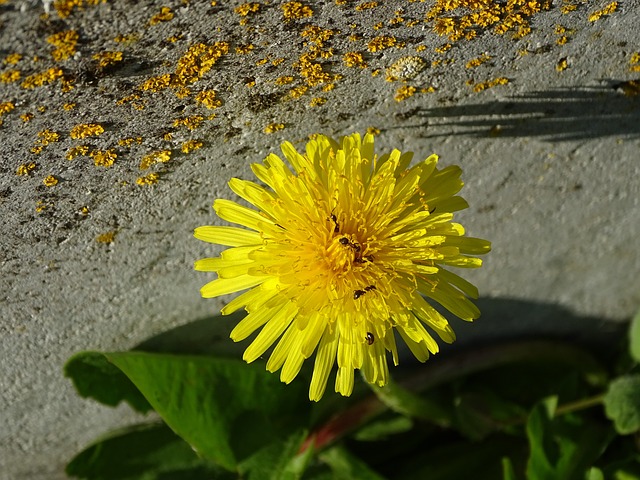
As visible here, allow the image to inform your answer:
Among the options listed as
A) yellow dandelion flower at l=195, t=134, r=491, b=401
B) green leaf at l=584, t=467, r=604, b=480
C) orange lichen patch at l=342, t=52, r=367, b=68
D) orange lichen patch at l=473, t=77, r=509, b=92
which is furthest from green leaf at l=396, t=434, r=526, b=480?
orange lichen patch at l=342, t=52, r=367, b=68

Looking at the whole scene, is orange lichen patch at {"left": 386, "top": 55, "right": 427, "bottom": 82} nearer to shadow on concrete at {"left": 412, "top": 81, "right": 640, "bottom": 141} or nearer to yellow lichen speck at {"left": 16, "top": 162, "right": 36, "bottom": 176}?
shadow on concrete at {"left": 412, "top": 81, "right": 640, "bottom": 141}

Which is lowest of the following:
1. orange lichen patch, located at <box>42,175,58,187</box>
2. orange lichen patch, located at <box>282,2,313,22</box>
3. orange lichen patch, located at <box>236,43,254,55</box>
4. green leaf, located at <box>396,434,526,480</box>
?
green leaf, located at <box>396,434,526,480</box>

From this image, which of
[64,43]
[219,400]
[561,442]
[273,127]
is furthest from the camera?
[561,442]

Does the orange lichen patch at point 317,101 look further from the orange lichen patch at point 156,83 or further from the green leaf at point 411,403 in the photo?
the green leaf at point 411,403

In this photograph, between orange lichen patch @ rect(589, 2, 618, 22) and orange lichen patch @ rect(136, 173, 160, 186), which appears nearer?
orange lichen patch @ rect(589, 2, 618, 22)

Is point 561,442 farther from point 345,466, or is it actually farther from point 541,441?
point 345,466

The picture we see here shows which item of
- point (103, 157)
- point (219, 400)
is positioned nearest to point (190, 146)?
point (103, 157)

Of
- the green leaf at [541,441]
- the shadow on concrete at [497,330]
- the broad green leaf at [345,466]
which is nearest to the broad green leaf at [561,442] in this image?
the green leaf at [541,441]
